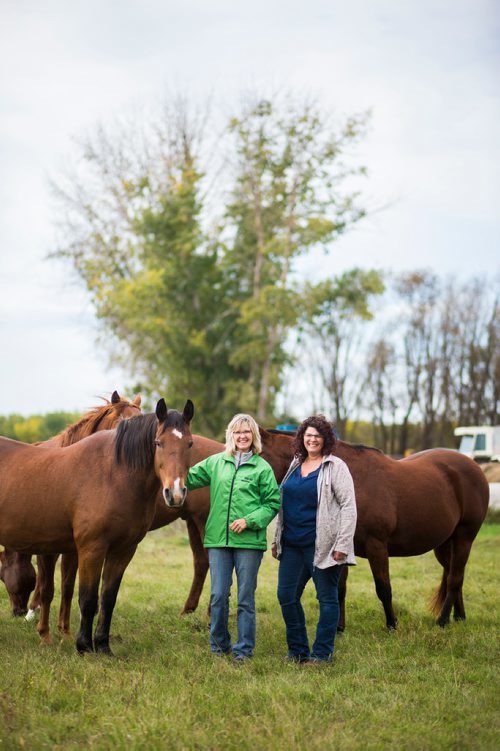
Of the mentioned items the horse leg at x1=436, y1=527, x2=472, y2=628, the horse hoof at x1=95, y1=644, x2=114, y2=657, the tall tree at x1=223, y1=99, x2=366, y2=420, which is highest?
the tall tree at x1=223, y1=99, x2=366, y2=420

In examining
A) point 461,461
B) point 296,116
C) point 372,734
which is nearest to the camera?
point 372,734

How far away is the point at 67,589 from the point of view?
670 cm

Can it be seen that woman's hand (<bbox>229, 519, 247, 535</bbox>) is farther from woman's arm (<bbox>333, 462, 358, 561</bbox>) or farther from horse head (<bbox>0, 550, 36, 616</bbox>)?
horse head (<bbox>0, 550, 36, 616</bbox>)

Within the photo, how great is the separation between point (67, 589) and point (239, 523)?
215 cm

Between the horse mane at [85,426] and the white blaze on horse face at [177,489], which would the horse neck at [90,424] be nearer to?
the horse mane at [85,426]

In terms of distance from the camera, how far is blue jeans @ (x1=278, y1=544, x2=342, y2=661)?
18.3 feet

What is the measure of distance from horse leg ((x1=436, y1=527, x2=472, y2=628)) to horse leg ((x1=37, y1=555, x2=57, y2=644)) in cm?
356

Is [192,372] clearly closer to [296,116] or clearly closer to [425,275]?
[296,116]

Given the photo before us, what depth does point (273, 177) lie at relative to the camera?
27.9 meters

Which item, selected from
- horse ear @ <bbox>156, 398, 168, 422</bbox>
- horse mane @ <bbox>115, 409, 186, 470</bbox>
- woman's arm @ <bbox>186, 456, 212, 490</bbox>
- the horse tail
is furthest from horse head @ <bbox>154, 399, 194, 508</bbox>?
the horse tail

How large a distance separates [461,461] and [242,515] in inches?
122

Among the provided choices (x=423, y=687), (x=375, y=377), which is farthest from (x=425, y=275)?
(x=423, y=687)

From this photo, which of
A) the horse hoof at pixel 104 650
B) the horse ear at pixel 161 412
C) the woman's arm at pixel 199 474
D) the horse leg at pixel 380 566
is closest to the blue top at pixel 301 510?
the woman's arm at pixel 199 474

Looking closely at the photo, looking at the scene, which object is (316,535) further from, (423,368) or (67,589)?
(423,368)
